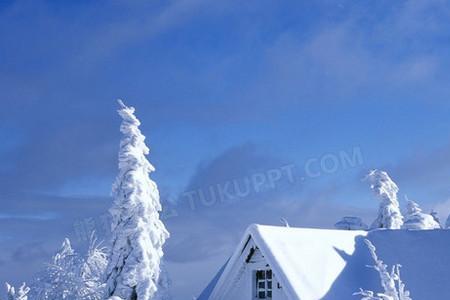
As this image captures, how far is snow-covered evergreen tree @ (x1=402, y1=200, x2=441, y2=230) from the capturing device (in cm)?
3107

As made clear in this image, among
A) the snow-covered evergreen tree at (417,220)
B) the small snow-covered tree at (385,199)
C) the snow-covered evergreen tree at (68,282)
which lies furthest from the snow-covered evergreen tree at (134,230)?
the small snow-covered tree at (385,199)

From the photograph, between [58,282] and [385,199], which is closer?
[58,282]

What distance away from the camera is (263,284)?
67.8 feet

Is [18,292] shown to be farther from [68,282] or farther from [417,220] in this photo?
[417,220]

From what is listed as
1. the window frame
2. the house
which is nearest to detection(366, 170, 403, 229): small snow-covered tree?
the house

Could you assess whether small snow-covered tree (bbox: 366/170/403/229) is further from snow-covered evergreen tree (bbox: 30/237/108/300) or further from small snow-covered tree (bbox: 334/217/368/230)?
snow-covered evergreen tree (bbox: 30/237/108/300)

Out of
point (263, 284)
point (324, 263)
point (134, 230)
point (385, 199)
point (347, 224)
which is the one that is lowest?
point (263, 284)

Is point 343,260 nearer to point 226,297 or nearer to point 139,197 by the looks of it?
point 226,297

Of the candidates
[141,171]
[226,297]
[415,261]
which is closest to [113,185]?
[141,171]

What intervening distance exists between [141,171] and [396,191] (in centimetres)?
2572

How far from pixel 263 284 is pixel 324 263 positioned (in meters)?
2.40

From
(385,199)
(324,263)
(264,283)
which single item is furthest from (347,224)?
(385,199)

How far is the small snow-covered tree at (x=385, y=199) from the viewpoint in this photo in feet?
142

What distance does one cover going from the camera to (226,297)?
2119cm
